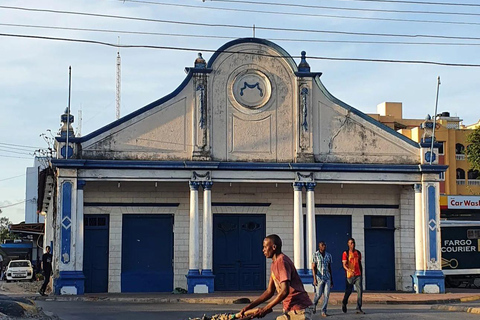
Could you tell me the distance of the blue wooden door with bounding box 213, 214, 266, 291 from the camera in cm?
2522

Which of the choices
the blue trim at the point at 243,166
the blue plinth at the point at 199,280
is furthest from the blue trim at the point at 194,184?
the blue plinth at the point at 199,280

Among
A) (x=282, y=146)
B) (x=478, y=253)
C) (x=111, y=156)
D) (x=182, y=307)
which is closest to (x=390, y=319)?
(x=182, y=307)

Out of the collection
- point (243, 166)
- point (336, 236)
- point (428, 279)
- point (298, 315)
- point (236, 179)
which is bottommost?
point (428, 279)

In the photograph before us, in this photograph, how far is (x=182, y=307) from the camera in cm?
1988

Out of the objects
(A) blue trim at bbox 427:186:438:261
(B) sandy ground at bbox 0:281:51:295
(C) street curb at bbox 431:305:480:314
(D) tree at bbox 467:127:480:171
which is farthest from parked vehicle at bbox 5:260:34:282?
(C) street curb at bbox 431:305:480:314

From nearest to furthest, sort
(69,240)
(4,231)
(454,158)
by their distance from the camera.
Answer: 1. (69,240)
2. (454,158)
3. (4,231)

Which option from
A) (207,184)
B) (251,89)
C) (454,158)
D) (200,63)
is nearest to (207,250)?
(207,184)

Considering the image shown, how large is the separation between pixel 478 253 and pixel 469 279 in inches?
42.4

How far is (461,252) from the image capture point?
28875mm

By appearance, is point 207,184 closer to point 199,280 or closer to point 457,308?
point 199,280

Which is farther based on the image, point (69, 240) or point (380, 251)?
point (380, 251)

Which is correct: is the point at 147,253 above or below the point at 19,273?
above

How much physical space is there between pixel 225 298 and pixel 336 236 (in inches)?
231

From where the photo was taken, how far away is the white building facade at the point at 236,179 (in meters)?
23.9
